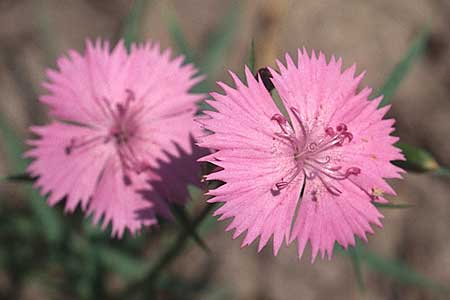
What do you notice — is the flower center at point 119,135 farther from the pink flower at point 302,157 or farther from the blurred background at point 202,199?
the blurred background at point 202,199

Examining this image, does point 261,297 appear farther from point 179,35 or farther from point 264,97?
point 264,97

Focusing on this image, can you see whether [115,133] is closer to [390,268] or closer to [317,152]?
[317,152]

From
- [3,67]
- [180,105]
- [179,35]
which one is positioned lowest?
[180,105]

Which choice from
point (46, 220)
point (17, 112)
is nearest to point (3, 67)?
point (17, 112)

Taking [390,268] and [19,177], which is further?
[390,268]

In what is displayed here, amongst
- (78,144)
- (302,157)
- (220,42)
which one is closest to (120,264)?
(78,144)

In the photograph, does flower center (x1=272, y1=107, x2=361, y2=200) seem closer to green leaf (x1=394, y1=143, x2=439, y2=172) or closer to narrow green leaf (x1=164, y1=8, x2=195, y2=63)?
green leaf (x1=394, y1=143, x2=439, y2=172)
